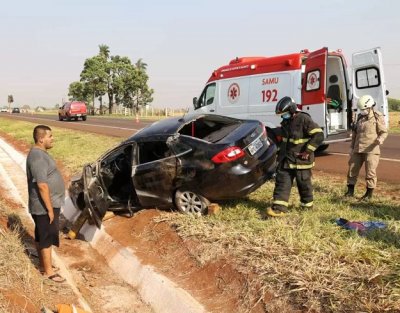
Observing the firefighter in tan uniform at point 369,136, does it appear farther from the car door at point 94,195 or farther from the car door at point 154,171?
the car door at point 94,195

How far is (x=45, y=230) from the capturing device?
496 centimetres

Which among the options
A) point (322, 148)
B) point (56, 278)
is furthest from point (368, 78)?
point (56, 278)

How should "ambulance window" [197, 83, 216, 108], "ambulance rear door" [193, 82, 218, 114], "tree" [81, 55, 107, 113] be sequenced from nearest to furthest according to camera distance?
"ambulance rear door" [193, 82, 218, 114] → "ambulance window" [197, 83, 216, 108] → "tree" [81, 55, 107, 113]

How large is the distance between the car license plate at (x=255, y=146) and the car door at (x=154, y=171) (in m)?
1.08

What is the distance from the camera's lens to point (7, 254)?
4.84 meters

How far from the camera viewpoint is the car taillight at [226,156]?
5883 millimetres

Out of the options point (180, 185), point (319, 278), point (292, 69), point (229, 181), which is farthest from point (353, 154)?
point (292, 69)

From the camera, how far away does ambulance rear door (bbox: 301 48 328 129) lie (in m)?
9.76

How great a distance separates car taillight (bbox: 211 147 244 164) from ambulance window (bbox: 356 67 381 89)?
5.40 metres

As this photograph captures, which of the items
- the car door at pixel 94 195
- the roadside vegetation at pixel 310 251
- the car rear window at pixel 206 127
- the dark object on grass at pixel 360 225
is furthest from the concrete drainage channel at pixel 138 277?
the car rear window at pixel 206 127

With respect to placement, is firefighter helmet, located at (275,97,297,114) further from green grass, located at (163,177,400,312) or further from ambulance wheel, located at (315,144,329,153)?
ambulance wheel, located at (315,144,329,153)

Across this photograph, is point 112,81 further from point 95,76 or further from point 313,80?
point 313,80

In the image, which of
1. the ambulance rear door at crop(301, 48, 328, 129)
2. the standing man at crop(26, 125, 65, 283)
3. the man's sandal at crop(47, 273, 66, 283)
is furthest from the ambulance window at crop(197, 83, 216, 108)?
the man's sandal at crop(47, 273, 66, 283)

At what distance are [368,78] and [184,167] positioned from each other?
5871 mm
